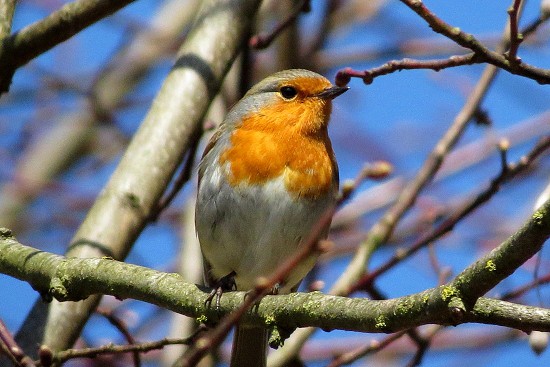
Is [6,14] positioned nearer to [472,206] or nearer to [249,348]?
[249,348]

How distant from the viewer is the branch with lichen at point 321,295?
2025 mm

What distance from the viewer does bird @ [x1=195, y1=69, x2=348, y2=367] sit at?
394cm

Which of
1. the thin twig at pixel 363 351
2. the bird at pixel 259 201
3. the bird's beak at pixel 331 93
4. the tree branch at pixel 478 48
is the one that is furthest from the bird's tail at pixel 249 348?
the tree branch at pixel 478 48

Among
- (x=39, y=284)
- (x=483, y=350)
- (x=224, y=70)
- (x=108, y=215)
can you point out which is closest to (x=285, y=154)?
(x=224, y=70)

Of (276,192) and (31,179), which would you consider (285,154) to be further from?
(31,179)

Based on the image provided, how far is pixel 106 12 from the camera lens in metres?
3.54

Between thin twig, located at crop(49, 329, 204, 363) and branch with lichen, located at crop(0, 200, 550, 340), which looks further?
thin twig, located at crop(49, 329, 204, 363)

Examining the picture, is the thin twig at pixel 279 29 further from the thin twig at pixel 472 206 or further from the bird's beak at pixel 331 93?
the thin twig at pixel 472 206

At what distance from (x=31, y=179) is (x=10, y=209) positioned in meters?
0.36

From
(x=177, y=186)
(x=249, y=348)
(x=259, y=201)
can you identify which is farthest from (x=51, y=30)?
(x=249, y=348)

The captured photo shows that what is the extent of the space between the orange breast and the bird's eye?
7 cm

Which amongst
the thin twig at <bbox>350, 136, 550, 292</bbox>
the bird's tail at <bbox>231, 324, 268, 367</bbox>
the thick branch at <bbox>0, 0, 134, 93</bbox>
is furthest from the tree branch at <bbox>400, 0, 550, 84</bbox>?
the bird's tail at <bbox>231, 324, 268, 367</bbox>

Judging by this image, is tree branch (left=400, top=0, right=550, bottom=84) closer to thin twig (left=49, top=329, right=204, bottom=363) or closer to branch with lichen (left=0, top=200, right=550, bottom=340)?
branch with lichen (left=0, top=200, right=550, bottom=340)

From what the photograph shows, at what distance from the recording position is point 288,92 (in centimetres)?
460
